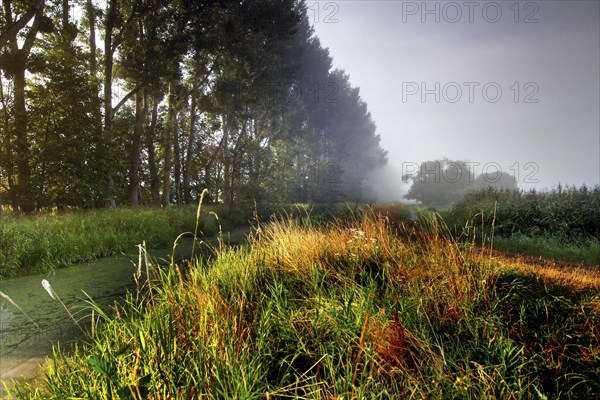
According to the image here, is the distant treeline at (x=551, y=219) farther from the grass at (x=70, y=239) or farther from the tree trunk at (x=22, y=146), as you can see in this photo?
the tree trunk at (x=22, y=146)

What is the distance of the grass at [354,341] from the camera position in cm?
213

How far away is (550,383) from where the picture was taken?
2521 millimetres

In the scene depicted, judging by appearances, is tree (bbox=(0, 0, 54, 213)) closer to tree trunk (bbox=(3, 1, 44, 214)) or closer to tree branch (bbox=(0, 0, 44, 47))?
tree trunk (bbox=(3, 1, 44, 214))

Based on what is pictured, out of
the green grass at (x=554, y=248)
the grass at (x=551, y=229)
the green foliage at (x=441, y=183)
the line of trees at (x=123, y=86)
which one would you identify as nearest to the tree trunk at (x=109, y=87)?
the line of trees at (x=123, y=86)

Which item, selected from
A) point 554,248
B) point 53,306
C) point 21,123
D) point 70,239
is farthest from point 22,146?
point 554,248

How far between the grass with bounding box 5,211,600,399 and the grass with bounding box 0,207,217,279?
5.23 m

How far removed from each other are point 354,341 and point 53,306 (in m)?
4.82

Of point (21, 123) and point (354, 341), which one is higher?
point (21, 123)

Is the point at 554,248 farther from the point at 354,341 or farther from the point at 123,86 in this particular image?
the point at 123,86

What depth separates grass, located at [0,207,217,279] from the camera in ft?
23.3

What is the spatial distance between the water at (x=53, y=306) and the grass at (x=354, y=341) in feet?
1.67

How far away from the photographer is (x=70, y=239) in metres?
8.12

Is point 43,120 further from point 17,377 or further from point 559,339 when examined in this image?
point 559,339

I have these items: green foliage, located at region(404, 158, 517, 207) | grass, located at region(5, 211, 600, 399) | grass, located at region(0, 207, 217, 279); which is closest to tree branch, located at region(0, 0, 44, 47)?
grass, located at region(0, 207, 217, 279)
